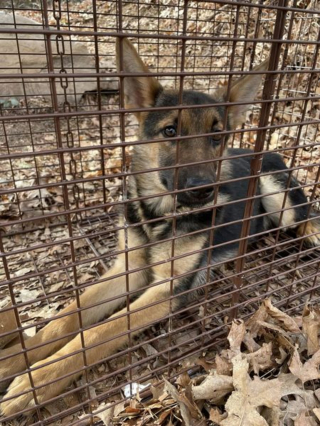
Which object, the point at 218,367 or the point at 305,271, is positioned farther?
the point at 305,271

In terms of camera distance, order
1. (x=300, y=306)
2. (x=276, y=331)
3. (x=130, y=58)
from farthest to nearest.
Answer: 1. (x=300, y=306)
2. (x=276, y=331)
3. (x=130, y=58)

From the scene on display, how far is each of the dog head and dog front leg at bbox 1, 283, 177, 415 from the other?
759 mm

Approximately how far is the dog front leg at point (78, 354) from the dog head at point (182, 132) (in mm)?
759

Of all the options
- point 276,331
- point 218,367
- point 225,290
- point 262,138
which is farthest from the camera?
point 225,290

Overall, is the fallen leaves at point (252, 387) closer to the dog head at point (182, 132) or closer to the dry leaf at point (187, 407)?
the dry leaf at point (187, 407)

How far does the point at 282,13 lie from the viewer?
1.74 meters

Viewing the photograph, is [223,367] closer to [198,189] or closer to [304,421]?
[304,421]

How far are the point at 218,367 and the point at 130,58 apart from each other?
195cm

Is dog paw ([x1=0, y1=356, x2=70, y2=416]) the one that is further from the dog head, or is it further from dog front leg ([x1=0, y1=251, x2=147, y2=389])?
the dog head

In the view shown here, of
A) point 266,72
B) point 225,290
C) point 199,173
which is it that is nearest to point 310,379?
point 225,290

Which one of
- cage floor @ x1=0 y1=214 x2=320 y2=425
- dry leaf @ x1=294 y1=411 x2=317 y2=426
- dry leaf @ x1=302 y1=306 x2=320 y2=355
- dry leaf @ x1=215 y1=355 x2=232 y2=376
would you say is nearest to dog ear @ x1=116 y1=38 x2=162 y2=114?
cage floor @ x1=0 y1=214 x2=320 y2=425

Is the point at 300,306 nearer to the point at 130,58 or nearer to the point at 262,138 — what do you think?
the point at 262,138

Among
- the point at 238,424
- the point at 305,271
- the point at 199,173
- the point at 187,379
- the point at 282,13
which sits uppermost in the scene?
the point at 282,13

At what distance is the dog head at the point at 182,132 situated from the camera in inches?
86.3
